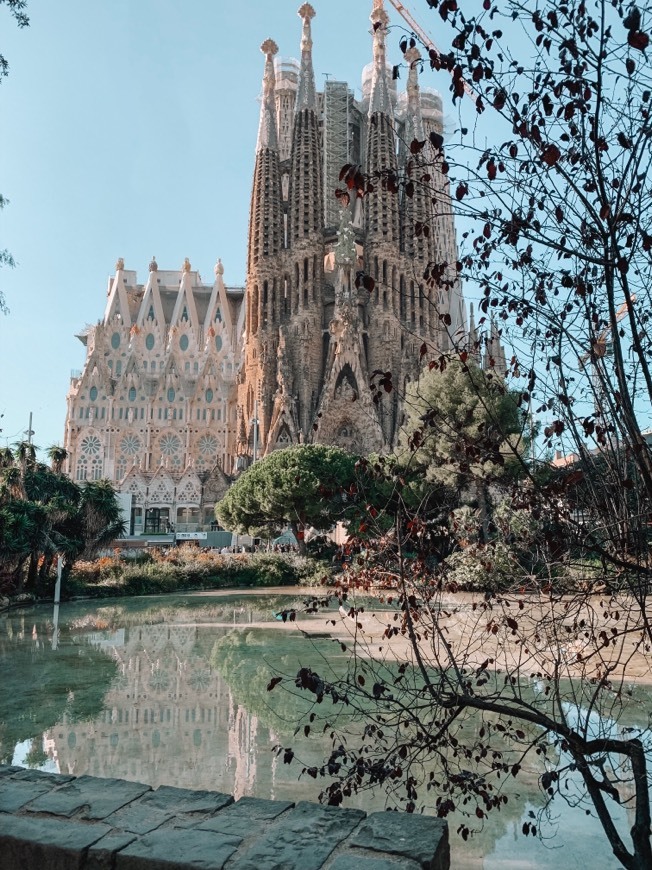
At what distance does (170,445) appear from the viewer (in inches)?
2259

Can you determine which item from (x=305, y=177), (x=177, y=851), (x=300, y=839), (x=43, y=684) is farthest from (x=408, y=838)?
(x=305, y=177)

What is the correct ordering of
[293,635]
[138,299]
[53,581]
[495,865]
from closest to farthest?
1. [495,865]
2. [293,635]
3. [53,581]
4. [138,299]

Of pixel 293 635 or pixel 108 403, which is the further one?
Answer: pixel 108 403

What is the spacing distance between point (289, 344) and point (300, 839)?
44669 millimetres

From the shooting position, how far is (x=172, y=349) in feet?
198

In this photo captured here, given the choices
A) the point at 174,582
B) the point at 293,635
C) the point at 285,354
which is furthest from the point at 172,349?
the point at 293,635

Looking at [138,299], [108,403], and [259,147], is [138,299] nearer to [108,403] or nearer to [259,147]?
[108,403]

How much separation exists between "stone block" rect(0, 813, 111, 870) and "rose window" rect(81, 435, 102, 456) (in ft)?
188

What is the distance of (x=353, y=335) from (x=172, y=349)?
837 inches

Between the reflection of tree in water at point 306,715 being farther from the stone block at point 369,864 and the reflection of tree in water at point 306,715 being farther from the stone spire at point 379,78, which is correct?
the stone spire at point 379,78

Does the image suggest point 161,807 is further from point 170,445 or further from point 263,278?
point 170,445

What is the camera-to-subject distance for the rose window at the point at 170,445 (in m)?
57.1

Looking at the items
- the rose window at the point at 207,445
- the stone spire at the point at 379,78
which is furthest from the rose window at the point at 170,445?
the stone spire at the point at 379,78

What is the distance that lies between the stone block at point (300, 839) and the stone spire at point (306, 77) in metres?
51.7
